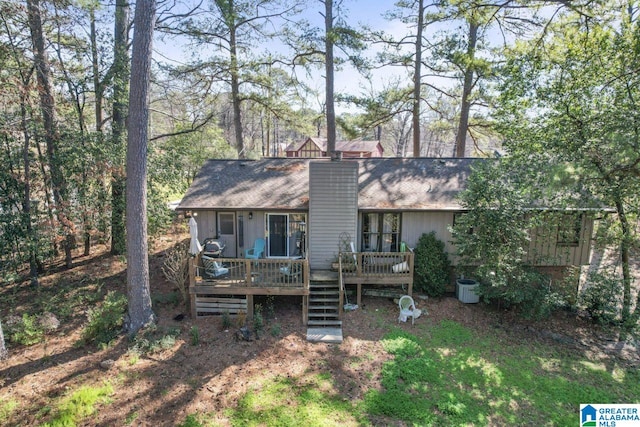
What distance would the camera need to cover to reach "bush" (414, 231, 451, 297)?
10992 mm

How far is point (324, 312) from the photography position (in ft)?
32.0

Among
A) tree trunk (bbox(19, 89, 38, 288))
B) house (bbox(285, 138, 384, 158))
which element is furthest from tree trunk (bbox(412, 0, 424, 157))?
house (bbox(285, 138, 384, 158))

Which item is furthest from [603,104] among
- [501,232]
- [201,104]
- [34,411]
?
[201,104]

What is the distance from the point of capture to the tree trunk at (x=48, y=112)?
10.9 meters

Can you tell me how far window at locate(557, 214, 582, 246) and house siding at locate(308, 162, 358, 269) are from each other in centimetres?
584

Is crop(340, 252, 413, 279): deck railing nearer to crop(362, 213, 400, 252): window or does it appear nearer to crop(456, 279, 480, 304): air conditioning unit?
crop(362, 213, 400, 252): window

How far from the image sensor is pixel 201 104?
58.6ft

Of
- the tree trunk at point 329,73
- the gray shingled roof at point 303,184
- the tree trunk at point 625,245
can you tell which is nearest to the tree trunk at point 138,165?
the gray shingled roof at point 303,184

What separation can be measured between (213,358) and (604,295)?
1015cm

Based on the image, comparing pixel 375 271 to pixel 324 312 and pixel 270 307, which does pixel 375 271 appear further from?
pixel 270 307

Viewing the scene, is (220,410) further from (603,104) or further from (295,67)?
(295,67)

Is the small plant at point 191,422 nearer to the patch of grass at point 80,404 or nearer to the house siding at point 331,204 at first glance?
the patch of grass at point 80,404

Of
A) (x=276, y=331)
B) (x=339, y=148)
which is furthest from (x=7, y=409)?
(x=339, y=148)

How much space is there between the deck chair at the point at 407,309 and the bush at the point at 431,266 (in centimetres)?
110
